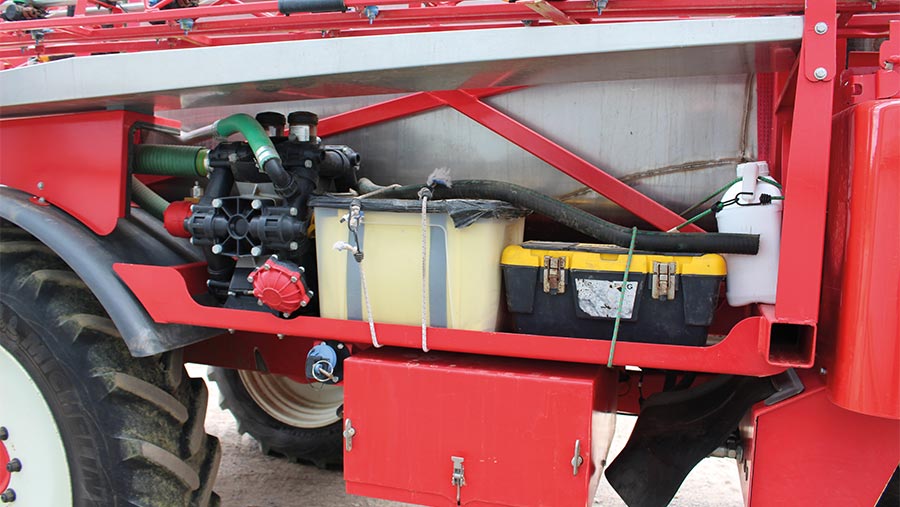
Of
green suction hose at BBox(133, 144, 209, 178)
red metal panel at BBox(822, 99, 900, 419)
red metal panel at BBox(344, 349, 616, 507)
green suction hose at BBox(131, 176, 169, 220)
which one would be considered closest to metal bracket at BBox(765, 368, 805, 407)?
red metal panel at BBox(822, 99, 900, 419)

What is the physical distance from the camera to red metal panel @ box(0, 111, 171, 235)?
6.52 ft

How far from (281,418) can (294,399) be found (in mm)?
135

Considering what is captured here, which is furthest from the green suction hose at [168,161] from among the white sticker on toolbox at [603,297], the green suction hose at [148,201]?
the white sticker on toolbox at [603,297]

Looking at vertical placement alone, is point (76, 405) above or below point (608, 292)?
below

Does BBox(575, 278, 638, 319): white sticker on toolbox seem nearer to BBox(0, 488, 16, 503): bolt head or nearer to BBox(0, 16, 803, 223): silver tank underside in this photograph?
BBox(0, 16, 803, 223): silver tank underside

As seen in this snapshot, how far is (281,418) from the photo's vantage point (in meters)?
3.37

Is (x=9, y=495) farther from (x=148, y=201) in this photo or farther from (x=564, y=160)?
(x=564, y=160)

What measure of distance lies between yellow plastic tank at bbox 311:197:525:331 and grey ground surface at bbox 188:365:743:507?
166 centimetres

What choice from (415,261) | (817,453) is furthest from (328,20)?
(817,453)

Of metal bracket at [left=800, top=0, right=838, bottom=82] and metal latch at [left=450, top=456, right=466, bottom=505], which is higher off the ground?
metal bracket at [left=800, top=0, right=838, bottom=82]

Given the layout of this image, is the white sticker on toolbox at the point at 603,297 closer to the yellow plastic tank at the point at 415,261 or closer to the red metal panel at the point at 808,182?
the yellow plastic tank at the point at 415,261

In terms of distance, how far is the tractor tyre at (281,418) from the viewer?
10.8ft

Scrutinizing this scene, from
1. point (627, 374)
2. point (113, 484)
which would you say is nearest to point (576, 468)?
point (627, 374)

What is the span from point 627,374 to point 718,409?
1.23 feet
